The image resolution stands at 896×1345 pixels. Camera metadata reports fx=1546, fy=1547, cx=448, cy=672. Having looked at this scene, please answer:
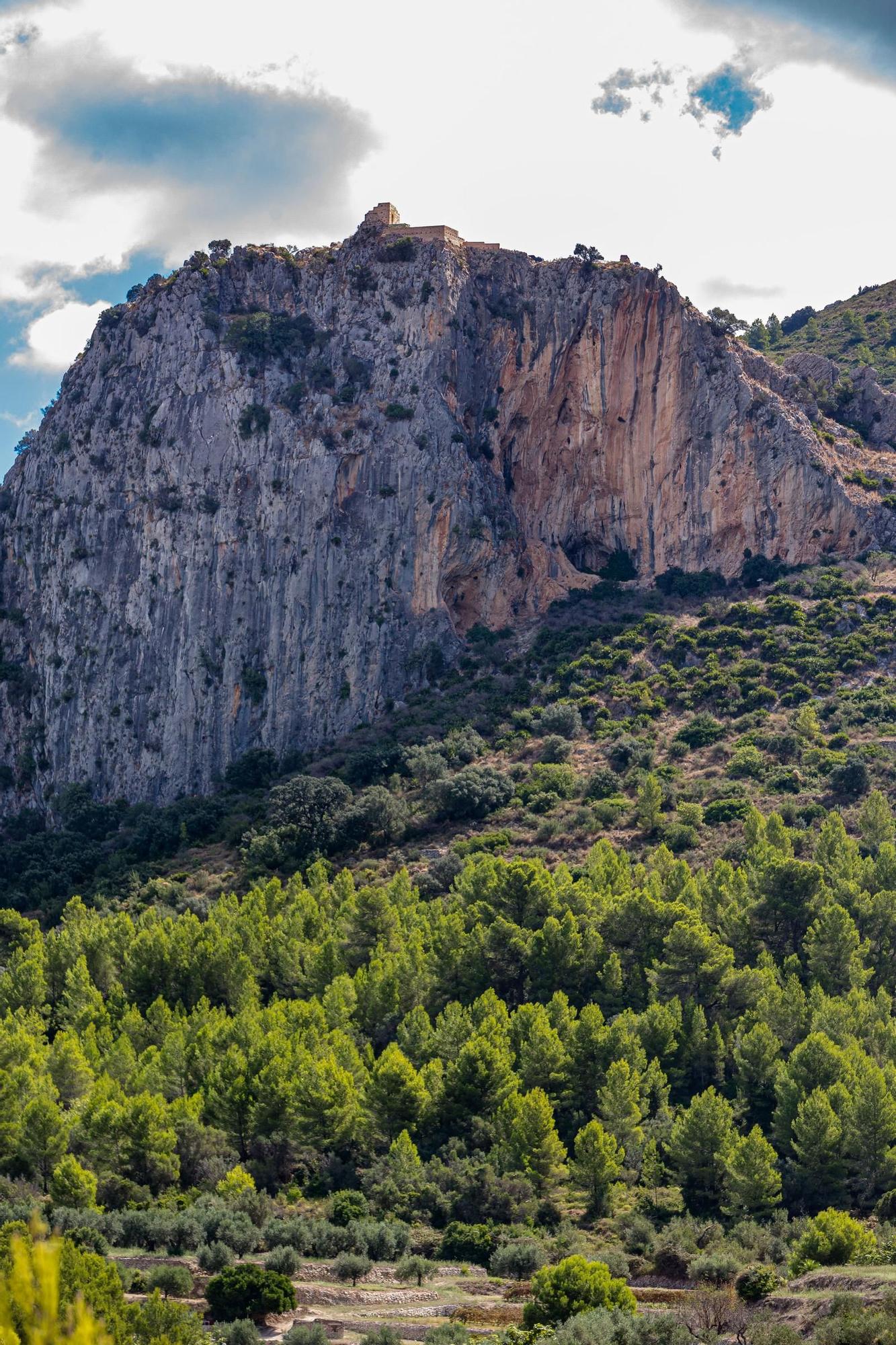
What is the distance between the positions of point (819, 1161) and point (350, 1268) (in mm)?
15127

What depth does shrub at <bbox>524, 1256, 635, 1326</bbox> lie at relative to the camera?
31922 mm

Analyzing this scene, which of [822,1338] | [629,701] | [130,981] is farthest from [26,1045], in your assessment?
[629,701]

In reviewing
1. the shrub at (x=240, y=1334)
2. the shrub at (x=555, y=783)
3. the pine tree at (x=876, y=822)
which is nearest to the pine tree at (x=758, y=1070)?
the pine tree at (x=876, y=822)

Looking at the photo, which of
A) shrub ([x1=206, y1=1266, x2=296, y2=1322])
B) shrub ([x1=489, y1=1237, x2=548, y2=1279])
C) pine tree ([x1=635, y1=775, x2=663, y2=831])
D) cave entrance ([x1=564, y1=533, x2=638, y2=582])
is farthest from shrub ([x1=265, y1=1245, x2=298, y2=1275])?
cave entrance ([x1=564, y1=533, x2=638, y2=582])

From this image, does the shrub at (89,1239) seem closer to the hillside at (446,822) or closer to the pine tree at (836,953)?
the hillside at (446,822)

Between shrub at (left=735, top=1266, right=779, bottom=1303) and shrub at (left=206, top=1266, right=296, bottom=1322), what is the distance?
10.2 metres

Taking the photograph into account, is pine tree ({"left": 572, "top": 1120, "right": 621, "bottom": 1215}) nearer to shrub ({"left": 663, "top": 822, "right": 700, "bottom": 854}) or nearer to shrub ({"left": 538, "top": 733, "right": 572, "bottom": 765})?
shrub ({"left": 663, "top": 822, "right": 700, "bottom": 854})

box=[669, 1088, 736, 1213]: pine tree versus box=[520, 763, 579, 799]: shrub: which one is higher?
box=[520, 763, 579, 799]: shrub

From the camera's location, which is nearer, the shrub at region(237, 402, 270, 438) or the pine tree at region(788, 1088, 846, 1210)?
the pine tree at region(788, 1088, 846, 1210)

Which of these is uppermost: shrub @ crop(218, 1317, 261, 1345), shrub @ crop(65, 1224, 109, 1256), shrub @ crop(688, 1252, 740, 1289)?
shrub @ crop(65, 1224, 109, 1256)

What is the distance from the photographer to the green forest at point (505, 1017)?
38594mm

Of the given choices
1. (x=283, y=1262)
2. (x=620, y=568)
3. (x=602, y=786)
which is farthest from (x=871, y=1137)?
(x=620, y=568)

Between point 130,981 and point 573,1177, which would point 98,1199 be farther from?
point 130,981

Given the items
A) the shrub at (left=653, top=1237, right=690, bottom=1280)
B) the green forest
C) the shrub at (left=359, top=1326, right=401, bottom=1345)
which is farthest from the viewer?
the shrub at (left=653, top=1237, right=690, bottom=1280)
